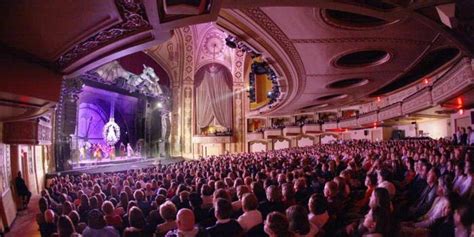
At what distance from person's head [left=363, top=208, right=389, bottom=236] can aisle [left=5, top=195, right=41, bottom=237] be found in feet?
24.9

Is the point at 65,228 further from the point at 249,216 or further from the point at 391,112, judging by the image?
the point at 391,112

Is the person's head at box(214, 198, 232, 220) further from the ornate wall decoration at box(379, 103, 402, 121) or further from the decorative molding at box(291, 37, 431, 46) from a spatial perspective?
the ornate wall decoration at box(379, 103, 402, 121)

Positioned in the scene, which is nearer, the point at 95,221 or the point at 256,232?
the point at 256,232

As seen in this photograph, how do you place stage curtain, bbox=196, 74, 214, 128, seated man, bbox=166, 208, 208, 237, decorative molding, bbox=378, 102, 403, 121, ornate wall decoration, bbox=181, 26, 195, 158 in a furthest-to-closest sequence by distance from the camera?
1. stage curtain, bbox=196, 74, 214, 128
2. ornate wall decoration, bbox=181, 26, 195, 158
3. decorative molding, bbox=378, 102, 403, 121
4. seated man, bbox=166, 208, 208, 237

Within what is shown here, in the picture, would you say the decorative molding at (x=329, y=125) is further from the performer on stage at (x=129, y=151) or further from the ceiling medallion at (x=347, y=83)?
the performer on stage at (x=129, y=151)

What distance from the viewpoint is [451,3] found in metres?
5.43

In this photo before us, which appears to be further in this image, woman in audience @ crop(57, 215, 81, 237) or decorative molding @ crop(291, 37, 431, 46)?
decorative molding @ crop(291, 37, 431, 46)

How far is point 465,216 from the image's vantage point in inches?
113

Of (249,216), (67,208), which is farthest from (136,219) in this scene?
(67,208)

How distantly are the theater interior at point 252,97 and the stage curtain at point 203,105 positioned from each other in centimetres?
403

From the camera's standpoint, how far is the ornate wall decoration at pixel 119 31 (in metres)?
4.20

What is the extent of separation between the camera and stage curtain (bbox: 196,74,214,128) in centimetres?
3089

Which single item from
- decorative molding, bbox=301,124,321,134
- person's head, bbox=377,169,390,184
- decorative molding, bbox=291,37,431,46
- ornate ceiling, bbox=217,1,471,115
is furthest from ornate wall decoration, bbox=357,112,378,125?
person's head, bbox=377,169,390,184

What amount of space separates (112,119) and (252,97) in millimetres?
10719
